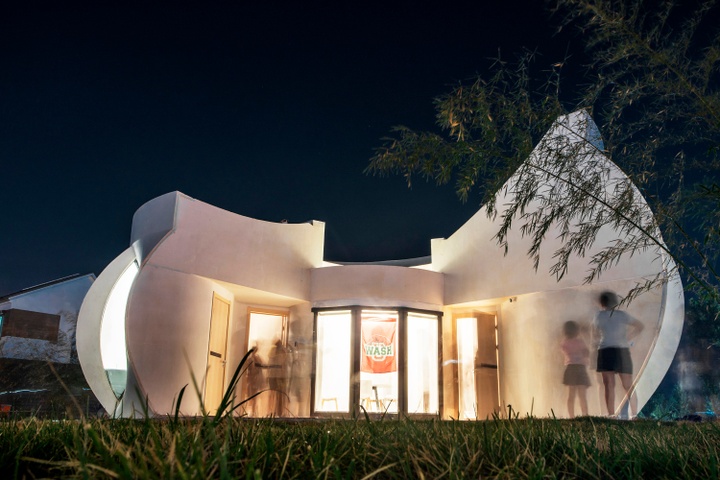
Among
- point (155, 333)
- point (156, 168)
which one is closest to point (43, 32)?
point (156, 168)

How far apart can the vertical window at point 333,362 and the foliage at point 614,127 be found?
5551mm

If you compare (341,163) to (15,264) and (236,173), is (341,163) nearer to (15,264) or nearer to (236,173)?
(236,173)

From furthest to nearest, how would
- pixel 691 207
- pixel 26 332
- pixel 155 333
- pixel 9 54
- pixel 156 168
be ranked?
pixel 156 168 < pixel 9 54 < pixel 26 332 < pixel 155 333 < pixel 691 207

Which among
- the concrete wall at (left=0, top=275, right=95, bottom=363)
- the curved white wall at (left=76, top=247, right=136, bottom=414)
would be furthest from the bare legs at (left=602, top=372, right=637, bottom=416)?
the concrete wall at (left=0, top=275, right=95, bottom=363)

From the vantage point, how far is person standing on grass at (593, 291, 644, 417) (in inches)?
312

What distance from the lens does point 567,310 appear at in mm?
8820

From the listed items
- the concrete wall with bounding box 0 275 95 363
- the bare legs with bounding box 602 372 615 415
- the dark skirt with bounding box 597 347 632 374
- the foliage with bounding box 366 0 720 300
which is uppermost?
the foliage with bounding box 366 0 720 300

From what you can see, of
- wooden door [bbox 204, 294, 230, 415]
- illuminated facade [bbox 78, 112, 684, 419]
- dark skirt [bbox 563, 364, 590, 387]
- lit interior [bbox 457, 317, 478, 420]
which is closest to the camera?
illuminated facade [bbox 78, 112, 684, 419]

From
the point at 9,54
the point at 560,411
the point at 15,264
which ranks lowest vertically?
the point at 560,411

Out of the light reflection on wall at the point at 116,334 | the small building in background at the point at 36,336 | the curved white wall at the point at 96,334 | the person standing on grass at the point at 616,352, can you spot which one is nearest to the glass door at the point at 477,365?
the person standing on grass at the point at 616,352

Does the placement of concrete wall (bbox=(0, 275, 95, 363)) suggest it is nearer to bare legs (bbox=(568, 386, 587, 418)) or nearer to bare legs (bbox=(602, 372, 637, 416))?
bare legs (bbox=(568, 386, 587, 418))

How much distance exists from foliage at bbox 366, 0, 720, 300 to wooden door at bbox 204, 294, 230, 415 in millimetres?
5287

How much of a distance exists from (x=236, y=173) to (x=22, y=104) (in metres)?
7.69

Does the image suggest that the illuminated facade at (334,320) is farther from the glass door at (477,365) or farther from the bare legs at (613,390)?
the bare legs at (613,390)
